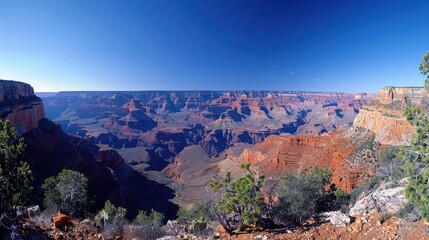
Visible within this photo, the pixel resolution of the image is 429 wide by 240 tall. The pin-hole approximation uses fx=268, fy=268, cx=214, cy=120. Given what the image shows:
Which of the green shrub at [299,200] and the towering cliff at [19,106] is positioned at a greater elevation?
the towering cliff at [19,106]

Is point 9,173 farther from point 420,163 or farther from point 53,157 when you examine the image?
point 53,157

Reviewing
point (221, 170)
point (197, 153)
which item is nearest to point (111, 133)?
point (197, 153)

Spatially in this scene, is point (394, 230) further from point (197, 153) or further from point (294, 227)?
point (197, 153)

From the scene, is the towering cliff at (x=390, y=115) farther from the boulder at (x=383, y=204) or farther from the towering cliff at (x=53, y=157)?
the towering cliff at (x=53, y=157)

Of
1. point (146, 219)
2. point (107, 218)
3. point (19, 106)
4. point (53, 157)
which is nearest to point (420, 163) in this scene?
point (107, 218)

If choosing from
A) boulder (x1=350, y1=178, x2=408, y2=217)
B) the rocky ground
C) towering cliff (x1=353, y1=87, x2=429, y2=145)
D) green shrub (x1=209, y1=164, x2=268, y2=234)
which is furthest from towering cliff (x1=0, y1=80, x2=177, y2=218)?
towering cliff (x1=353, y1=87, x2=429, y2=145)

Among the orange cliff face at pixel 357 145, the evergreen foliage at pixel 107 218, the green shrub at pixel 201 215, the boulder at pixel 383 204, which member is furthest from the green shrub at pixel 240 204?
the orange cliff face at pixel 357 145

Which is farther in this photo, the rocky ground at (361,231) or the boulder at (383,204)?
the boulder at (383,204)

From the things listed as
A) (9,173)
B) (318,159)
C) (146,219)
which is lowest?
(146,219)
